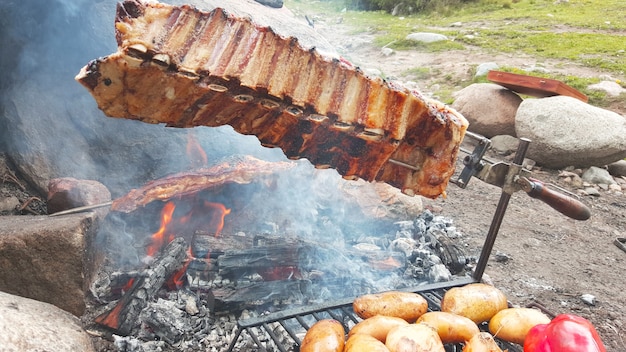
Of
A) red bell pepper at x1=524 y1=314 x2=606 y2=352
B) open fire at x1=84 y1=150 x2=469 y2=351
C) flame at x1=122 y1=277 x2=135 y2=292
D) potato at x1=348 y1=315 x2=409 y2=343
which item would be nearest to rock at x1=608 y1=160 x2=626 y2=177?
open fire at x1=84 y1=150 x2=469 y2=351

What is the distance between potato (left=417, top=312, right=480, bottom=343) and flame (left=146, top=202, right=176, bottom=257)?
249 cm

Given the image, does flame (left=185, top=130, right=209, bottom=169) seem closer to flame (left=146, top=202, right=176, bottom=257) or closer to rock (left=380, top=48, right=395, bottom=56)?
flame (left=146, top=202, right=176, bottom=257)

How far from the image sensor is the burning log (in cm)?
309

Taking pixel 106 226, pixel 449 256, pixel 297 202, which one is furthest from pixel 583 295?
pixel 106 226

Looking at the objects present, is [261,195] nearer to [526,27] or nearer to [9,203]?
[9,203]

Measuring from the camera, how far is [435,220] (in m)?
5.36

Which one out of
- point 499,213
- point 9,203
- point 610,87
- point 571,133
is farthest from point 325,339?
point 610,87

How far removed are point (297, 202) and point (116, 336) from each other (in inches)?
90.9

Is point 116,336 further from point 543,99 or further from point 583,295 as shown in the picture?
point 543,99

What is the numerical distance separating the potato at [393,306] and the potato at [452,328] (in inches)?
7.3

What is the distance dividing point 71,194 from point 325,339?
281 centimetres

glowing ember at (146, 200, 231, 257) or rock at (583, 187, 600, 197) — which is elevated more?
rock at (583, 187, 600, 197)

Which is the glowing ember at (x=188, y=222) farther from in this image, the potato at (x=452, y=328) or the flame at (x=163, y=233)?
the potato at (x=452, y=328)

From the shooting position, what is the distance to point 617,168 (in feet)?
26.4
